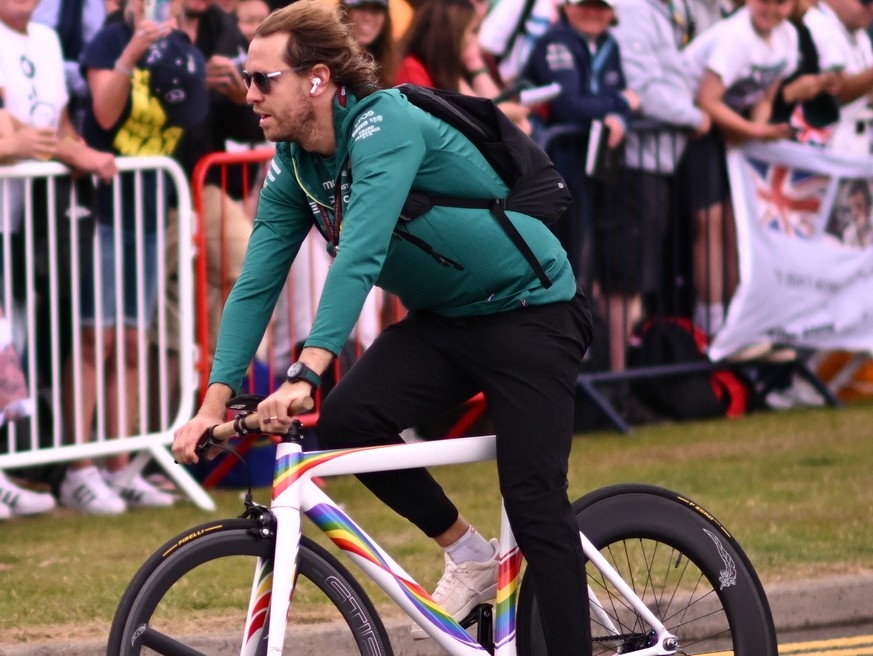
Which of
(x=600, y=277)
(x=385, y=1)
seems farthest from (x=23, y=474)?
(x=600, y=277)

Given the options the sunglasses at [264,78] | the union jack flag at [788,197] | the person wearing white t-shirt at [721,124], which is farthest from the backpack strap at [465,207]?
the union jack flag at [788,197]

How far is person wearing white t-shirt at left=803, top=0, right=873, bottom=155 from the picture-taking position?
35.5ft

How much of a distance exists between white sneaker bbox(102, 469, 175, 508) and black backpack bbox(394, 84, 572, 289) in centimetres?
380

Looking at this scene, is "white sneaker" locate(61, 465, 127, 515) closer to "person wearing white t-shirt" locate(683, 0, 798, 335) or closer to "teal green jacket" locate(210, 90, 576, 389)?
"teal green jacket" locate(210, 90, 576, 389)

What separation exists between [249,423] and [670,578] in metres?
1.40

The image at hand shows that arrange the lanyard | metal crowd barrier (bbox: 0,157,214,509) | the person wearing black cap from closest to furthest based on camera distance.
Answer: the lanyard
metal crowd barrier (bbox: 0,157,214,509)
the person wearing black cap

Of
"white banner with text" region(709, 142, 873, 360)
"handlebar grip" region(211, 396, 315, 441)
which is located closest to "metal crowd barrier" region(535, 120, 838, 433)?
"white banner with text" region(709, 142, 873, 360)

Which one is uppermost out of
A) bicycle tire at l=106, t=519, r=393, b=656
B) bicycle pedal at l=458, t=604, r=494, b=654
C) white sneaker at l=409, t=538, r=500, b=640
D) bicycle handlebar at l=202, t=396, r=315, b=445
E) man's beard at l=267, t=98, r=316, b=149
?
man's beard at l=267, t=98, r=316, b=149

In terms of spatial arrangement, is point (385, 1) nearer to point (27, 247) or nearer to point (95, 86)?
point (95, 86)

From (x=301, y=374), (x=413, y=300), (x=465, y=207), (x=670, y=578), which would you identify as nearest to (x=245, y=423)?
(x=301, y=374)

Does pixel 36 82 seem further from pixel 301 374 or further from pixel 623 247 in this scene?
pixel 301 374

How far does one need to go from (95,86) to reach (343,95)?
12.4ft

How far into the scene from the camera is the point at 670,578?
15.5ft

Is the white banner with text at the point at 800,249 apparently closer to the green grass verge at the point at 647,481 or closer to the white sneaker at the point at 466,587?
the green grass verge at the point at 647,481
